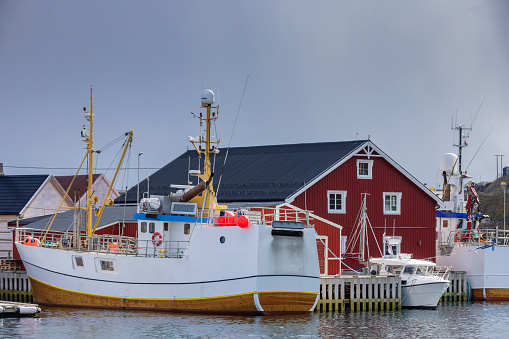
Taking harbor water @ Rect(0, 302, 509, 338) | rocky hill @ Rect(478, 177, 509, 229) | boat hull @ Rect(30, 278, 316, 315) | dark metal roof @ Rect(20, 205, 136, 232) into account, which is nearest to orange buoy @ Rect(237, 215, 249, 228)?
boat hull @ Rect(30, 278, 316, 315)

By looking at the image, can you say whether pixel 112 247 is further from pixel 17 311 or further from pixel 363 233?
pixel 363 233

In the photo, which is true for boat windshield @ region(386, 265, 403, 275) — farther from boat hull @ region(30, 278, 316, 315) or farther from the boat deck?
the boat deck

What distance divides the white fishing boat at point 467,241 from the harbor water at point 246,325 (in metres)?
9.57

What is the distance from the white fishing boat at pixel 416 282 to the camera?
49.6m

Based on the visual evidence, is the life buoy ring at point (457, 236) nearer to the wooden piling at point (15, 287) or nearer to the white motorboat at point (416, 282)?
the white motorboat at point (416, 282)

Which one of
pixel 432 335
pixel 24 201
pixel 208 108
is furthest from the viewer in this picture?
pixel 24 201

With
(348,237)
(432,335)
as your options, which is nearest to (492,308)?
(348,237)

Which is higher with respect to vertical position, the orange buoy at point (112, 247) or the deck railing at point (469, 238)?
the deck railing at point (469, 238)

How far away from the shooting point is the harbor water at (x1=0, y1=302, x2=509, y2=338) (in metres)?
38.1

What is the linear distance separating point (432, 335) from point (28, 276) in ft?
71.6

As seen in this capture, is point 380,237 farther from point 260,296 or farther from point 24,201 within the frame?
point 24,201

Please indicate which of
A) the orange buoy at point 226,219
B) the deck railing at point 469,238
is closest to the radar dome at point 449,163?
the deck railing at point 469,238

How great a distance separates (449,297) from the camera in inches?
2194

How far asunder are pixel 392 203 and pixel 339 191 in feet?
13.5
